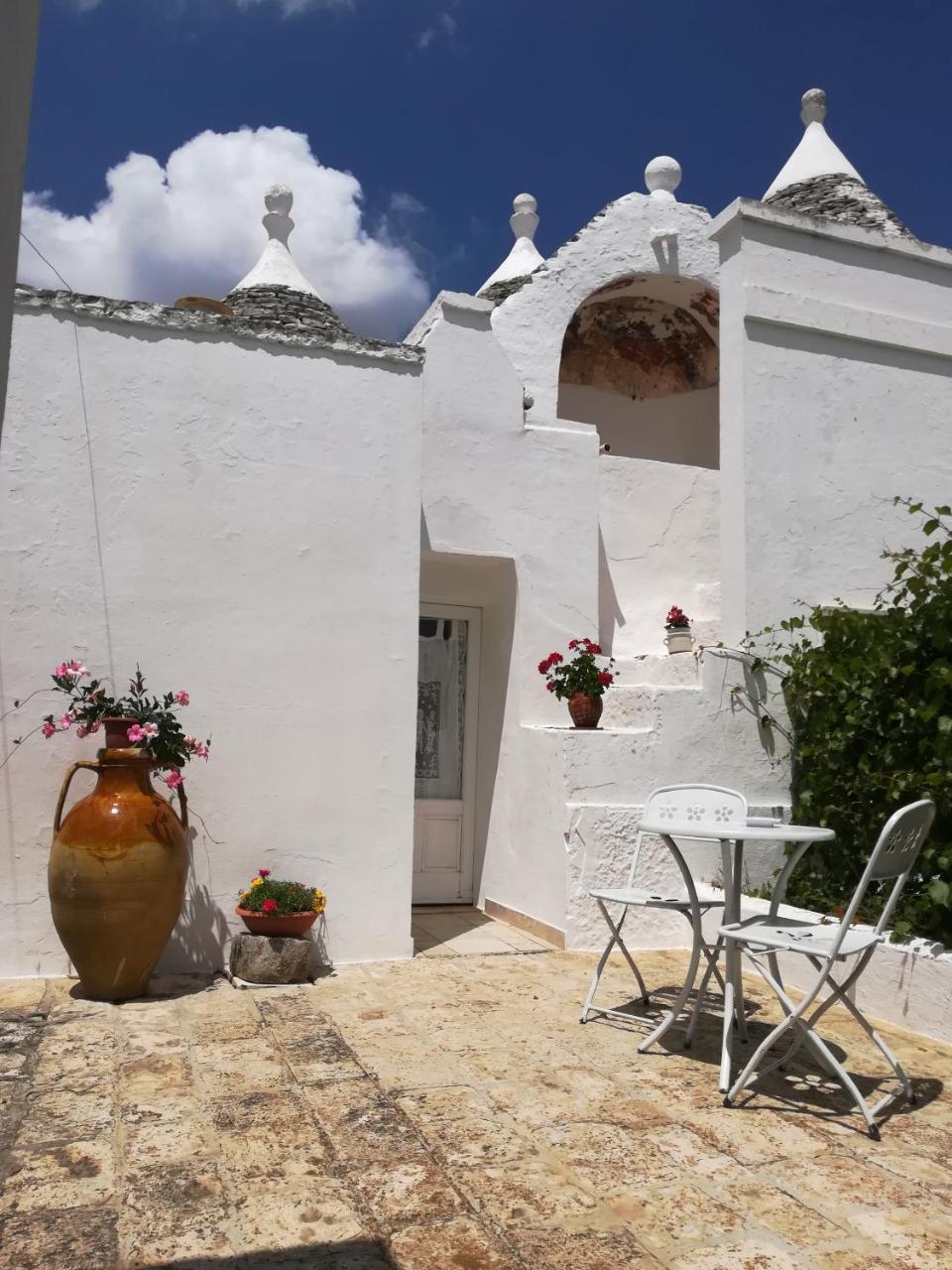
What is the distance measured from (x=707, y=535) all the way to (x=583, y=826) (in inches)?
147

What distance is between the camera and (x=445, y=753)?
26.1ft

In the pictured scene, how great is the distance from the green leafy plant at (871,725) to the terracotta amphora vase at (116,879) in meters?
3.68

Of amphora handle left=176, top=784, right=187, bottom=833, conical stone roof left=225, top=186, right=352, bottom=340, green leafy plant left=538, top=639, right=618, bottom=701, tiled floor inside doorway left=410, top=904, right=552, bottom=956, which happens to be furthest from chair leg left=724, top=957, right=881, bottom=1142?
conical stone roof left=225, top=186, right=352, bottom=340

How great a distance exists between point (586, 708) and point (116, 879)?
10.5 ft

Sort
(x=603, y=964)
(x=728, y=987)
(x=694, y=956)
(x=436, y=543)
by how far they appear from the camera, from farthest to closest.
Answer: (x=436, y=543) → (x=603, y=964) → (x=694, y=956) → (x=728, y=987)

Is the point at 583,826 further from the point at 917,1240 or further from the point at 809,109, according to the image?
the point at 809,109

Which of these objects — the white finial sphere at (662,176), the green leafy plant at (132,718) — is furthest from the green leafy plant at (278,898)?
the white finial sphere at (662,176)

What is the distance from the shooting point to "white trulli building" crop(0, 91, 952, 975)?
555 cm

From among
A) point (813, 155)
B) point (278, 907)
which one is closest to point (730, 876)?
point (278, 907)

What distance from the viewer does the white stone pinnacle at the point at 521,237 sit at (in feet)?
41.7

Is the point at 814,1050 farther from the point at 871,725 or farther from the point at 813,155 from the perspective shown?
the point at 813,155

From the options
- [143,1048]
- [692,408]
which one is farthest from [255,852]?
[692,408]

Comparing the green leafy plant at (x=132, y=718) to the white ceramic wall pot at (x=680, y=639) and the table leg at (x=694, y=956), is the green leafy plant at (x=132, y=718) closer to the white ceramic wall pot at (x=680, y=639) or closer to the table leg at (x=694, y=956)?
the table leg at (x=694, y=956)

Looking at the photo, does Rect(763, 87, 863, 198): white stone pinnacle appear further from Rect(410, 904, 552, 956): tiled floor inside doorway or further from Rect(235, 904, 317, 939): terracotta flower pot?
Rect(235, 904, 317, 939): terracotta flower pot
